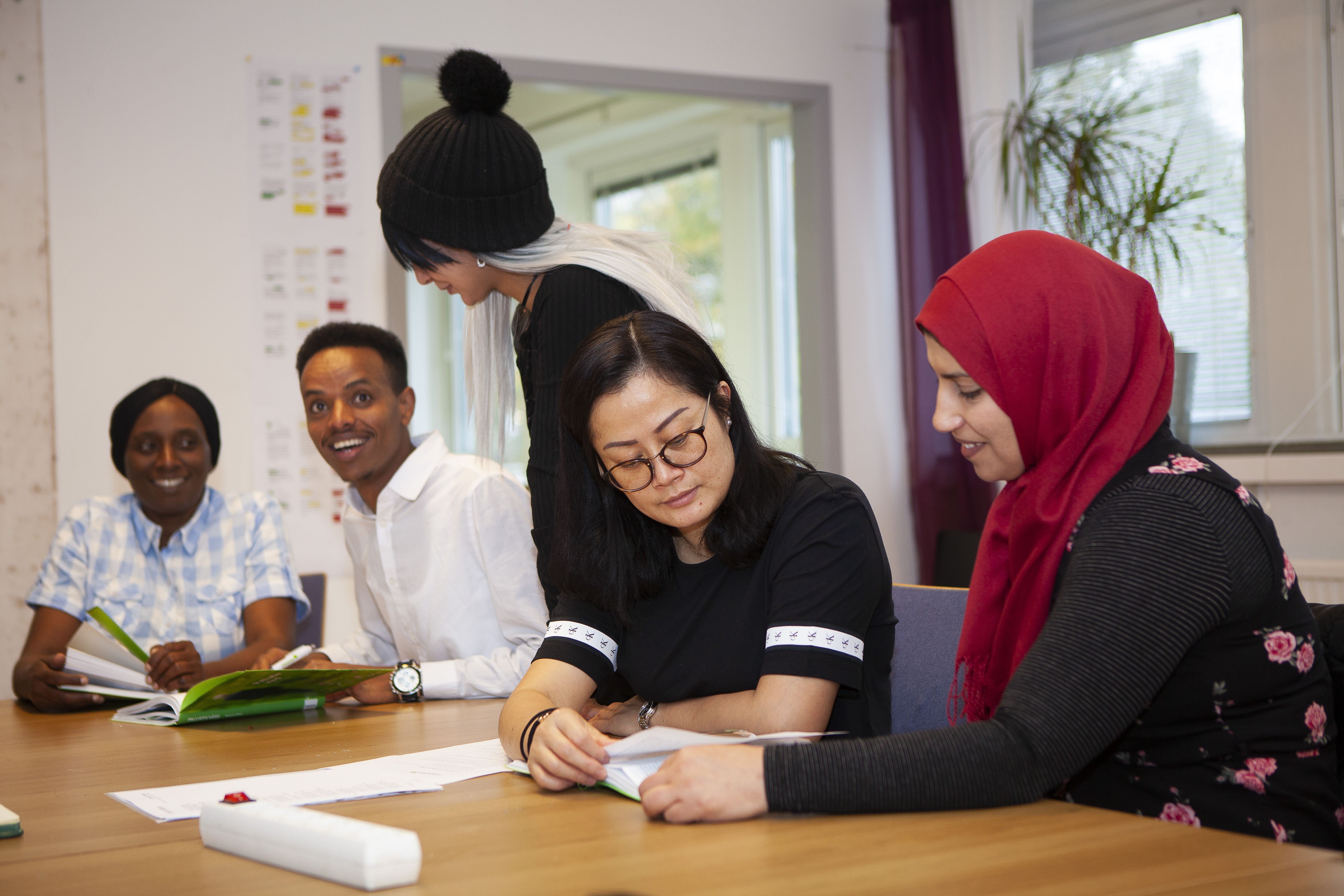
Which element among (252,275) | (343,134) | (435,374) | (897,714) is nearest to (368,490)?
(897,714)

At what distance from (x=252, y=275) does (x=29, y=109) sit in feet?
2.46

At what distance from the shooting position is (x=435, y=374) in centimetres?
657

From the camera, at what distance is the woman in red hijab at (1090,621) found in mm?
1049

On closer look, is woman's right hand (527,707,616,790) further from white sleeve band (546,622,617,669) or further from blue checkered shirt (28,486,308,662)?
blue checkered shirt (28,486,308,662)

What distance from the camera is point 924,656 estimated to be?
5.57ft

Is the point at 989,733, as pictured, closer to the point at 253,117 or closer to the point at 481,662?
the point at 481,662

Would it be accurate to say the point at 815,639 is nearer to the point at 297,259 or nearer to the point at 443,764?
the point at 443,764

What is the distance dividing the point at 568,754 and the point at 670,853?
0.93ft

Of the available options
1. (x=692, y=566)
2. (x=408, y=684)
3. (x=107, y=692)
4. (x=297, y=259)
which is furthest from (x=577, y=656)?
(x=297, y=259)

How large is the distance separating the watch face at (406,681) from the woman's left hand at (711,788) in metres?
1.02

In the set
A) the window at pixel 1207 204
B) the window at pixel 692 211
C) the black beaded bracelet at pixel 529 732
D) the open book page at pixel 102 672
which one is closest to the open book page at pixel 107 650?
the open book page at pixel 102 672

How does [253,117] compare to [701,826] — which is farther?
[253,117]

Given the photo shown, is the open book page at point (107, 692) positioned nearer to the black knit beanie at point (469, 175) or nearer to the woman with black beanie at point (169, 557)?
the woman with black beanie at point (169, 557)

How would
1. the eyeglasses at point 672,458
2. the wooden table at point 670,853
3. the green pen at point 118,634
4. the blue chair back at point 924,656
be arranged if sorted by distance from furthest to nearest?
the green pen at point 118,634, the blue chair back at point 924,656, the eyeglasses at point 672,458, the wooden table at point 670,853
